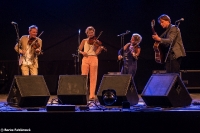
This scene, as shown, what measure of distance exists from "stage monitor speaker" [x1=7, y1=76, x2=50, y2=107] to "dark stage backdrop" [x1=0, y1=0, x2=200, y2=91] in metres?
Answer: 5.07

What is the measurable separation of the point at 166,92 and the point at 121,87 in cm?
100

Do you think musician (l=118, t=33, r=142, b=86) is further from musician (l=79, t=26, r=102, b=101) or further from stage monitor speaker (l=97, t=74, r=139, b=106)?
stage monitor speaker (l=97, t=74, r=139, b=106)

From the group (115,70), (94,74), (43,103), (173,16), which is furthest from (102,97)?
(173,16)

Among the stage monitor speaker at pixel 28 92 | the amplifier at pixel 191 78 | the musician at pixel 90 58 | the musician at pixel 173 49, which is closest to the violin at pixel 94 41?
the musician at pixel 90 58

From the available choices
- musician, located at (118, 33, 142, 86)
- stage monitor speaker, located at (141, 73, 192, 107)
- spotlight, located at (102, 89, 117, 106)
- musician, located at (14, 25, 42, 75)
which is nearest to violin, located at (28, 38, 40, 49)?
musician, located at (14, 25, 42, 75)

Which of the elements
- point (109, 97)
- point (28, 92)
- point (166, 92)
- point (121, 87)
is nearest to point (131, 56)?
point (121, 87)

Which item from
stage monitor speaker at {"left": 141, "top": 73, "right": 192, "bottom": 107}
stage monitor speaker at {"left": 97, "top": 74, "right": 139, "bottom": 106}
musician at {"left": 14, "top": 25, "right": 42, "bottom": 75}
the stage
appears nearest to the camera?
the stage

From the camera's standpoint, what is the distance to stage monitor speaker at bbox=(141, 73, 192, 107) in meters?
6.62

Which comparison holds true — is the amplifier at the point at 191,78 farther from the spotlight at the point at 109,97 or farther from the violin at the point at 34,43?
the spotlight at the point at 109,97

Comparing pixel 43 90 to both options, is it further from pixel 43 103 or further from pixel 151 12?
pixel 151 12

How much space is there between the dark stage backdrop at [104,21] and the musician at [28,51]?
3.19 meters

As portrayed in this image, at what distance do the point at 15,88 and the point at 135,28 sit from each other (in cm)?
617

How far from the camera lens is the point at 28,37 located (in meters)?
9.20
